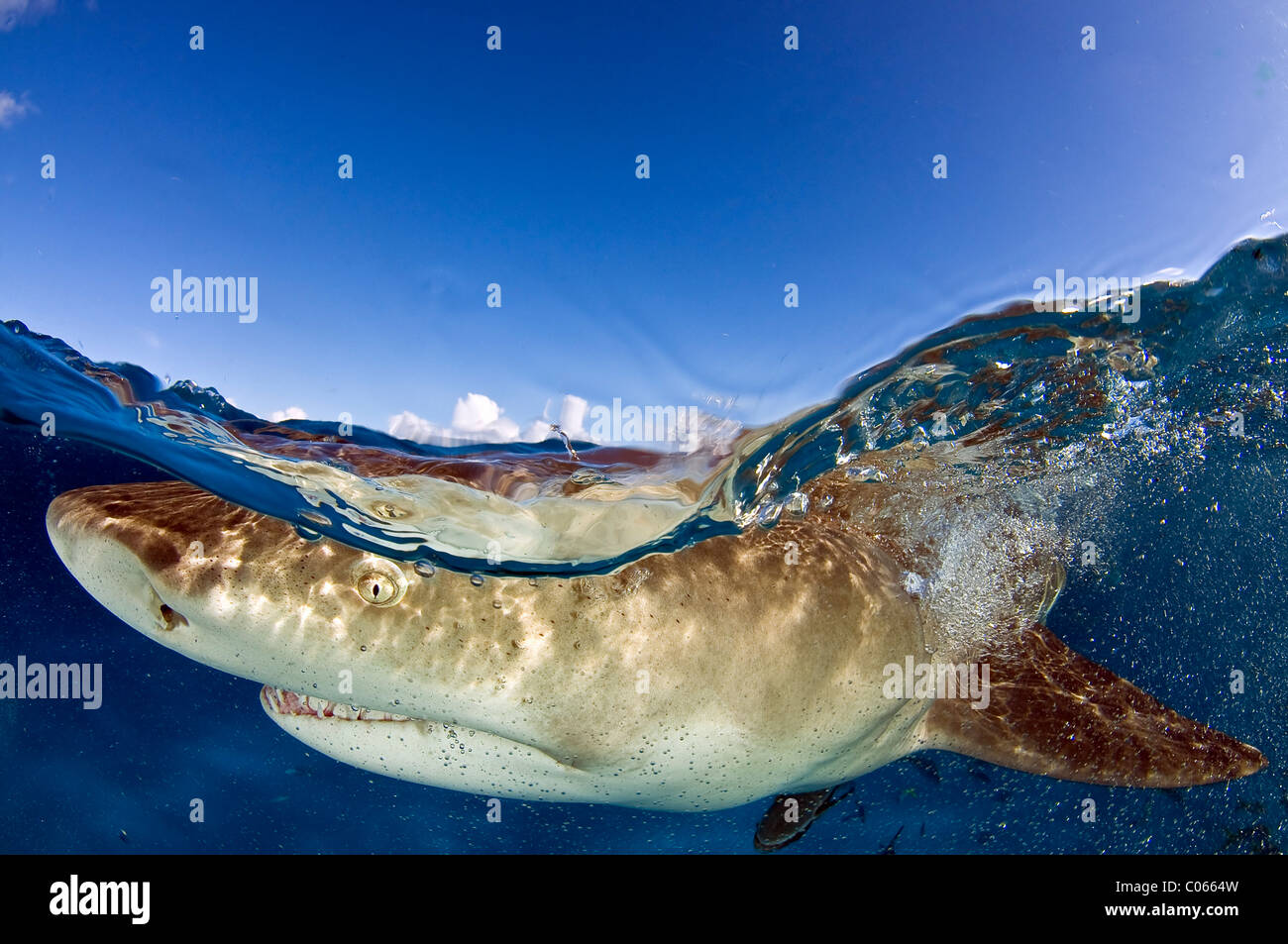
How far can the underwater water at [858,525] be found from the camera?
446 centimetres

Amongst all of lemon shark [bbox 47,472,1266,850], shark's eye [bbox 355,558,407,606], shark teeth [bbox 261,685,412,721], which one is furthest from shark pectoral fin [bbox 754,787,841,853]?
shark's eye [bbox 355,558,407,606]

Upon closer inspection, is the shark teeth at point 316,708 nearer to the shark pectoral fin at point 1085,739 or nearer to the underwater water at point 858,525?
the underwater water at point 858,525

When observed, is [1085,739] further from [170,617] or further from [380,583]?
[170,617]

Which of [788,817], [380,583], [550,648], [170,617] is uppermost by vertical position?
[380,583]

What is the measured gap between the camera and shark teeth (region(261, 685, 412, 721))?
3322 mm

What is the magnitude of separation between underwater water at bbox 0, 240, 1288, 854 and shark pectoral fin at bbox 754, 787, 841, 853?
6.24 ft

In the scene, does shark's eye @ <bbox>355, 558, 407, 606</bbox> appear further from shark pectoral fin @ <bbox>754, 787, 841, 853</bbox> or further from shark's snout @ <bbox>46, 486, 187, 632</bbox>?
shark pectoral fin @ <bbox>754, 787, 841, 853</bbox>

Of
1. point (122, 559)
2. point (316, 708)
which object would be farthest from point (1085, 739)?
point (122, 559)

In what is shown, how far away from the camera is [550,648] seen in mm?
2814

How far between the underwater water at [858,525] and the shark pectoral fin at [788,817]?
1901 mm

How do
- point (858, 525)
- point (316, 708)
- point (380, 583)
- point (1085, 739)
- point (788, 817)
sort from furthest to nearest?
point (858, 525)
point (788, 817)
point (1085, 739)
point (316, 708)
point (380, 583)

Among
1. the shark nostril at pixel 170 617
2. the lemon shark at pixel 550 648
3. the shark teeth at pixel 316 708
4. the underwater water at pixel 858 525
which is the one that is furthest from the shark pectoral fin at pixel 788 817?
the shark nostril at pixel 170 617

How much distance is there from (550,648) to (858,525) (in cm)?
341
